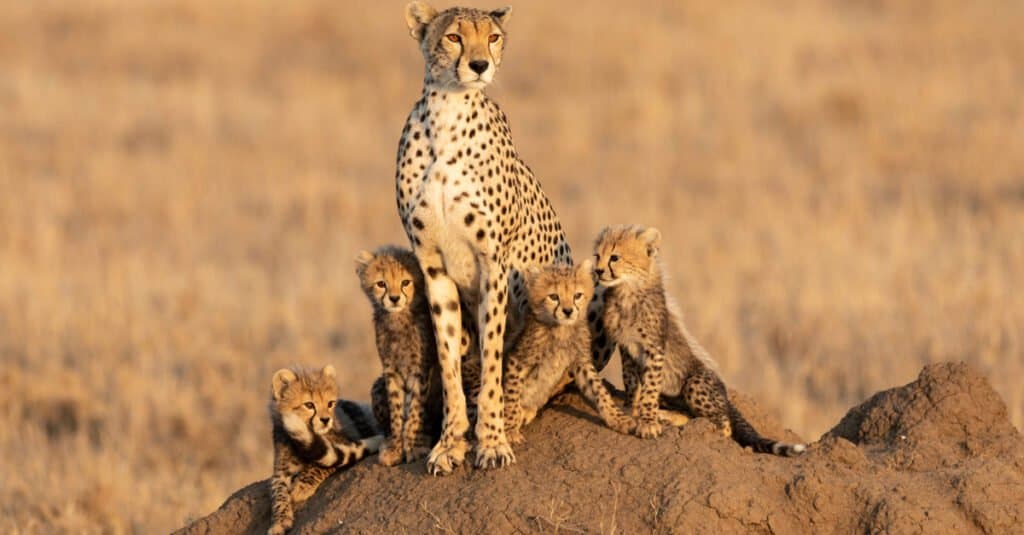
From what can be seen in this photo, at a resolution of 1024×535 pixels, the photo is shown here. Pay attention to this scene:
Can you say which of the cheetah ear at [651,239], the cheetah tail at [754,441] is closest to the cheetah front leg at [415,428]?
the cheetah ear at [651,239]

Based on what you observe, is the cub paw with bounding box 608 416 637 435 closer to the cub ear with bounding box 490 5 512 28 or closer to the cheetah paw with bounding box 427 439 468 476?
the cheetah paw with bounding box 427 439 468 476

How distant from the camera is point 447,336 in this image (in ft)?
17.1

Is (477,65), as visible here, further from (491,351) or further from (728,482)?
(728,482)

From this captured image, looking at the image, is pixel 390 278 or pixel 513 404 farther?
pixel 390 278

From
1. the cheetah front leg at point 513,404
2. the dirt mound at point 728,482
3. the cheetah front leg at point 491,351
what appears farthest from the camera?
the cheetah front leg at point 513,404

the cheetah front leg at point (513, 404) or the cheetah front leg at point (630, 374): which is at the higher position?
the cheetah front leg at point (630, 374)

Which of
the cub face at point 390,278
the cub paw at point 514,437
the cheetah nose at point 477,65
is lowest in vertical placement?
the cub paw at point 514,437

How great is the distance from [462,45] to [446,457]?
126cm

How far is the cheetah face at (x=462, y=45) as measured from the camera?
16.4ft

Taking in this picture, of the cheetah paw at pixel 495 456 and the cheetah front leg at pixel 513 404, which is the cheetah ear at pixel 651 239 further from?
the cheetah paw at pixel 495 456

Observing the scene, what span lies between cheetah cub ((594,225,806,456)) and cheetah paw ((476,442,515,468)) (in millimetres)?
443

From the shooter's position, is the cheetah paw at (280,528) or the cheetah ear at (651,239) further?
the cheetah ear at (651,239)

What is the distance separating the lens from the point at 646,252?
5.42m

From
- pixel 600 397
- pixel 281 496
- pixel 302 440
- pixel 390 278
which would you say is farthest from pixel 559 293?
pixel 281 496
